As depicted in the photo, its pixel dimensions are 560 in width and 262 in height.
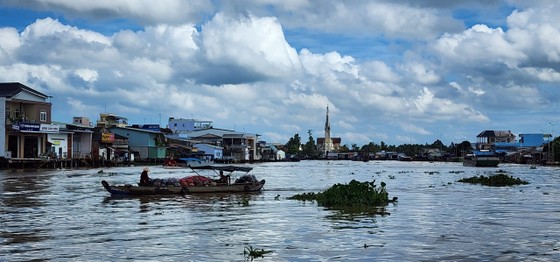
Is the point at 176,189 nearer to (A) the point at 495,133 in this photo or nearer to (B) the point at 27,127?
(B) the point at 27,127

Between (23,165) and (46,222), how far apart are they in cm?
5329

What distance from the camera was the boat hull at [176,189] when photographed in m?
31.5

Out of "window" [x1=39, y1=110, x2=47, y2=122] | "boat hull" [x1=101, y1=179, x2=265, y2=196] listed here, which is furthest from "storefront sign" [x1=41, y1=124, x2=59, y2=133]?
"boat hull" [x1=101, y1=179, x2=265, y2=196]

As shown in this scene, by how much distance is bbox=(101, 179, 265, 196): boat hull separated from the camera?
3150cm

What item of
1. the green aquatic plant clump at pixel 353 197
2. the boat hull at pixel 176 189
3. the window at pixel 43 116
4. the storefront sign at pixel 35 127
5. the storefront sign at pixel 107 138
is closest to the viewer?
the green aquatic plant clump at pixel 353 197

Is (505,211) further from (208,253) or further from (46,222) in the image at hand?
(46,222)

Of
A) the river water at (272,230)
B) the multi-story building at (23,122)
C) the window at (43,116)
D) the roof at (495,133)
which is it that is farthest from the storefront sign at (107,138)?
the roof at (495,133)

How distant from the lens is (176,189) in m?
32.7

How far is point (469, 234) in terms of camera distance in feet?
57.5

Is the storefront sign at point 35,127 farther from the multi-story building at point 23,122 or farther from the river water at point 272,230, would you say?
the river water at point 272,230

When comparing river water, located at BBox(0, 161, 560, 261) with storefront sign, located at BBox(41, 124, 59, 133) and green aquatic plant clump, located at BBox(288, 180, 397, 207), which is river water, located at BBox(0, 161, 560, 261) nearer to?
green aquatic plant clump, located at BBox(288, 180, 397, 207)

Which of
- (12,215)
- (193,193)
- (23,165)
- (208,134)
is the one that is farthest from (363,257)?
(208,134)

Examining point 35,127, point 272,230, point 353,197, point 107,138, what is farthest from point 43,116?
point 272,230

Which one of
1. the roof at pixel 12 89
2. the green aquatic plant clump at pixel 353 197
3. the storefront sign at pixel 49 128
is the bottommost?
the green aquatic plant clump at pixel 353 197
